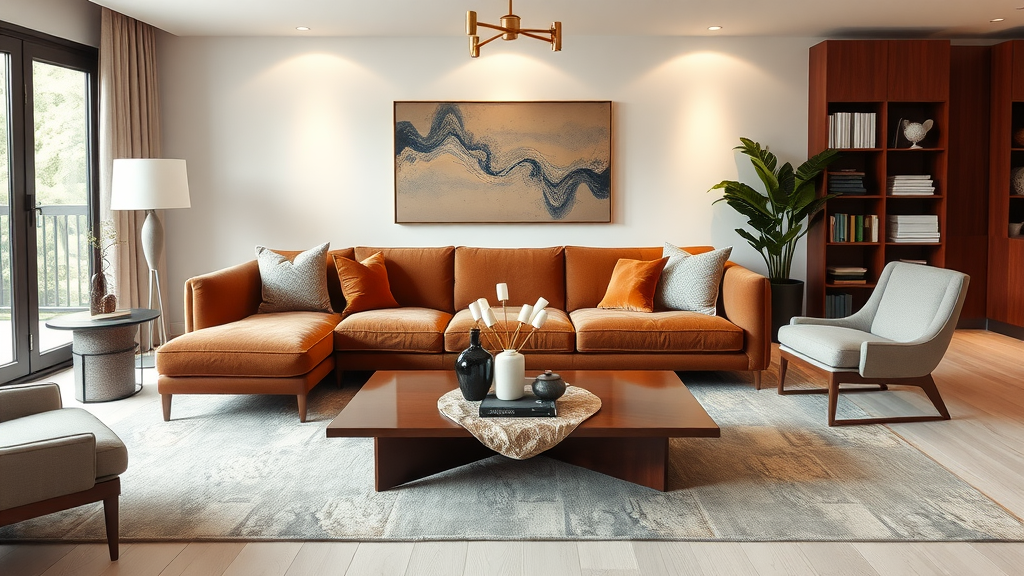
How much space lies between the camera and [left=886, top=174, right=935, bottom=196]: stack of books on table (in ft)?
18.6

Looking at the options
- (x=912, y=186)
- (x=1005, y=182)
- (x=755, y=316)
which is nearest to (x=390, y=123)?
(x=755, y=316)

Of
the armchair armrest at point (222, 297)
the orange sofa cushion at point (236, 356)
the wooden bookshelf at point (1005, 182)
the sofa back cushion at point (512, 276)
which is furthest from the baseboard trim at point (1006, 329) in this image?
the armchair armrest at point (222, 297)

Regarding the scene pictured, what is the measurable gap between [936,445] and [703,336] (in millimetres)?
1305

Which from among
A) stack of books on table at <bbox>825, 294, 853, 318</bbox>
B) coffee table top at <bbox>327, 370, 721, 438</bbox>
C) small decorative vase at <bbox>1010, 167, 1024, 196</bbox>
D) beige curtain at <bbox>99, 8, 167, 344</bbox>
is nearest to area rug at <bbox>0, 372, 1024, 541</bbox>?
coffee table top at <bbox>327, 370, 721, 438</bbox>

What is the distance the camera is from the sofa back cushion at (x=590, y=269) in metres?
4.99

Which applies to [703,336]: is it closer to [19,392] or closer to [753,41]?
[753,41]

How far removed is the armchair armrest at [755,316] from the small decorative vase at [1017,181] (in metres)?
3.00

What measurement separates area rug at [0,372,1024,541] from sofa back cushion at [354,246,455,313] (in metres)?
1.55

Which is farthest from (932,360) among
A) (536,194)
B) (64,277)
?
(64,277)

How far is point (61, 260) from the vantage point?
4953 millimetres

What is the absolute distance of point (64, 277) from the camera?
4.98 meters

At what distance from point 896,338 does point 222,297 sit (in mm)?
3680

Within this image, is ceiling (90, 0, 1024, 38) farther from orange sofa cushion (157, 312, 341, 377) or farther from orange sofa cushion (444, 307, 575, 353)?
orange sofa cushion (157, 312, 341, 377)

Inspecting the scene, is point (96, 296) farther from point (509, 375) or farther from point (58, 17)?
point (509, 375)
